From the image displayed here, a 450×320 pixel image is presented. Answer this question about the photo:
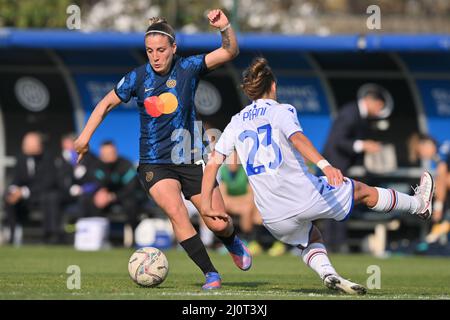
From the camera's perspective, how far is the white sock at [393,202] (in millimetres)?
9062

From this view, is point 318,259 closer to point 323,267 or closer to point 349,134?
point 323,267

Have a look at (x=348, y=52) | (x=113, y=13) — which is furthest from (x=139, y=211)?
Answer: (x=113, y=13)

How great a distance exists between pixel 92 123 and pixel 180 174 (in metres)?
0.87

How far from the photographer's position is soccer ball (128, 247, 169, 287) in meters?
9.43

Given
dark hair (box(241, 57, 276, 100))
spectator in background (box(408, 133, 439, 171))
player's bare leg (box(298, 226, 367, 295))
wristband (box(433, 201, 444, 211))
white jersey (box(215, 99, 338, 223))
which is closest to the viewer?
player's bare leg (box(298, 226, 367, 295))

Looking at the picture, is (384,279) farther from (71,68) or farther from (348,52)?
(71,68)

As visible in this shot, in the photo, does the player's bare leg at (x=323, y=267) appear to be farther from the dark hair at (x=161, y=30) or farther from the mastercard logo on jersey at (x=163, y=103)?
the dark hair at (x=161, y=30)

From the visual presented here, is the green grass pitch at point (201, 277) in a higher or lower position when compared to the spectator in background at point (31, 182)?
lower

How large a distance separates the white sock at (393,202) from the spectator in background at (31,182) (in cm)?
1044

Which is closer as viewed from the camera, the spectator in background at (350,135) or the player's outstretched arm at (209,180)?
the player's outstretched arm at (209,180)

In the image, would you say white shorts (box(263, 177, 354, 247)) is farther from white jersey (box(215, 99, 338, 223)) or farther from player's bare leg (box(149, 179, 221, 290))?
player's bare leg (box(149, 179, 221, 290))

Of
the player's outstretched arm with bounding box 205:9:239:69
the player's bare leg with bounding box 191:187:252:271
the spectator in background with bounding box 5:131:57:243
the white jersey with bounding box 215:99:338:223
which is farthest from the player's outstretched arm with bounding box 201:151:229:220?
the spectator in background with bounding box 5:131:57:243

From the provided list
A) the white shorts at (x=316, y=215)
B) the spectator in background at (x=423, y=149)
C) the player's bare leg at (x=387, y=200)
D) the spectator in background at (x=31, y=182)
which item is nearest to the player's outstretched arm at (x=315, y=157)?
the white shorts at (x=316, y=215)

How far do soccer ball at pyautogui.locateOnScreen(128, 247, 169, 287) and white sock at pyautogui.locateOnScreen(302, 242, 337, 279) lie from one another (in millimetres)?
1264
